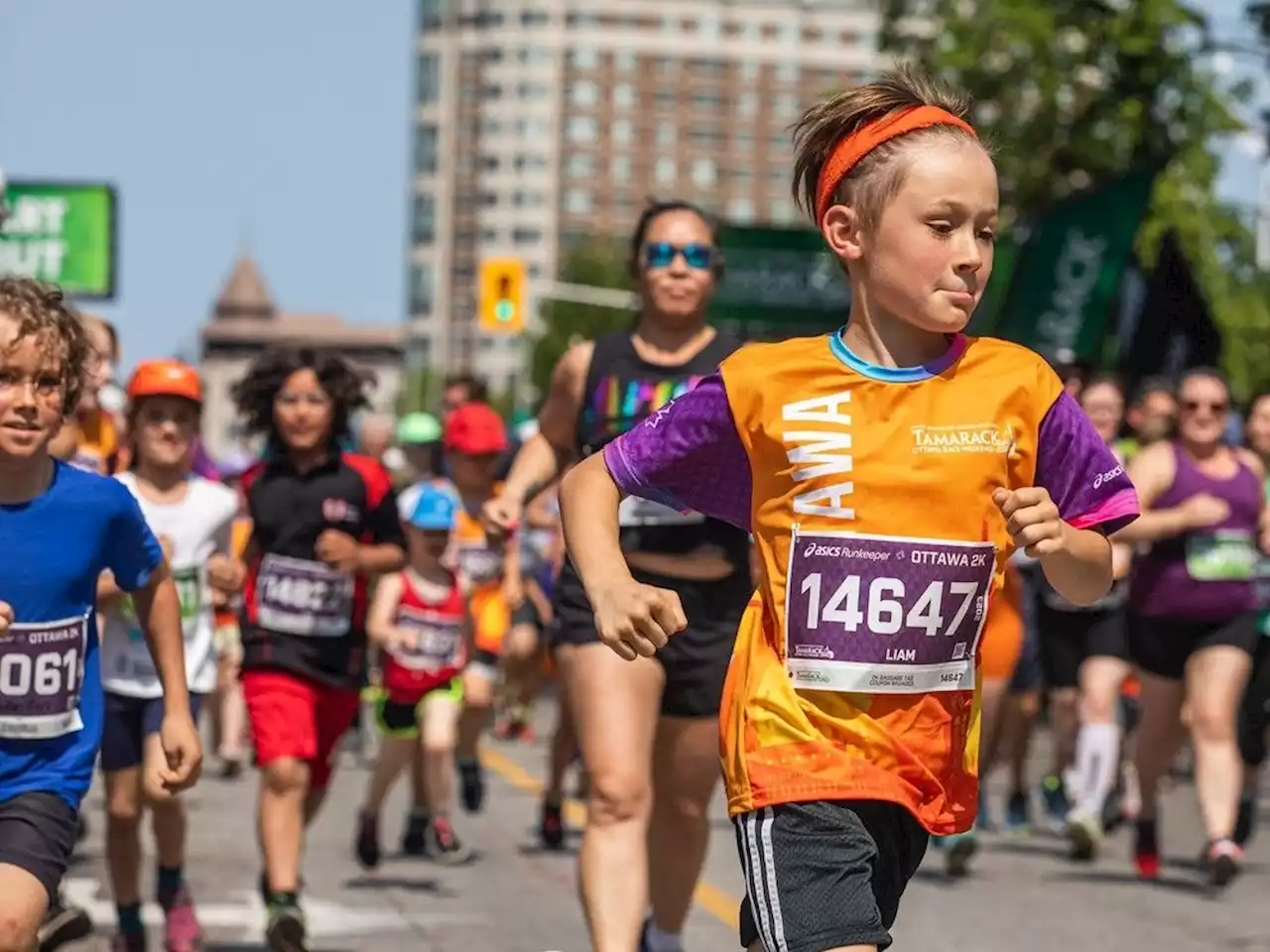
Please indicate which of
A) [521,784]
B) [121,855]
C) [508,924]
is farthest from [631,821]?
[521,784]

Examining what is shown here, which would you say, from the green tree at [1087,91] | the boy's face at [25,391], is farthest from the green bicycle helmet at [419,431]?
the green tree at [1087,91]

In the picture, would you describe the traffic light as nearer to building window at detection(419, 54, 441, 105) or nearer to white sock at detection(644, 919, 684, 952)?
white sock at detection(644, 919, 684, 952)

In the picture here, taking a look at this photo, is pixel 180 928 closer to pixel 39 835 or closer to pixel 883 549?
pixel 39 835

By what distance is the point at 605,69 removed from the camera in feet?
573

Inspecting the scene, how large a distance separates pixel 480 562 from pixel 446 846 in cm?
386

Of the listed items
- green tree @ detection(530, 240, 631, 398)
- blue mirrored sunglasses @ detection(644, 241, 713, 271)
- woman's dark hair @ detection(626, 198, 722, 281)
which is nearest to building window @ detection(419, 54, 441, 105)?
green tree @ detection(530, 240, 631, 398)

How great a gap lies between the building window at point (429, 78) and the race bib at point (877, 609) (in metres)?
174

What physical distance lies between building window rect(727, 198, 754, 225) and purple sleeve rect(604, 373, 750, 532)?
173 m

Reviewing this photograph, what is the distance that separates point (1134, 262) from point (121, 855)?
1701 cm

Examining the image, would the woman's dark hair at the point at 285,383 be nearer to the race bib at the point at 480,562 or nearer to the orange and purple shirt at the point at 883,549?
the orange and purple shirt at the point at 883,549

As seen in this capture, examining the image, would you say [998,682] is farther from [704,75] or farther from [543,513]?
[704,75]

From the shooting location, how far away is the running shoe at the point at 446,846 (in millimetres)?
12289

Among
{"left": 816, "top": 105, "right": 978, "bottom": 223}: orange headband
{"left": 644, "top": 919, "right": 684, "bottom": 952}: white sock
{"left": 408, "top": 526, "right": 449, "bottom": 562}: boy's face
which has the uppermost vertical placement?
{"left": 816, "top": 105, "right": 978, "bottom": 223}: orange headband

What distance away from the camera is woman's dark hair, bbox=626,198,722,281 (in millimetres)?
8391
